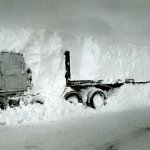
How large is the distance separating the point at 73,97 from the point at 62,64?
13.2ft

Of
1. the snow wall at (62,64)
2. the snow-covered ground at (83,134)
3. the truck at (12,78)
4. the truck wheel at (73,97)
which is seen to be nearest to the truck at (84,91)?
the truck wheel at (73,97)

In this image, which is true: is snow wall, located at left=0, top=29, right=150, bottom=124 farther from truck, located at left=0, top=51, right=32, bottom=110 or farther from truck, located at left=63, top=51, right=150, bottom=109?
truck, located at left=0, top=51, right=32, bottom=110

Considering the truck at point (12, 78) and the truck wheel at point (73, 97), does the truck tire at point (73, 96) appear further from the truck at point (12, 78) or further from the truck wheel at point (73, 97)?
the truck at point (12, 78)

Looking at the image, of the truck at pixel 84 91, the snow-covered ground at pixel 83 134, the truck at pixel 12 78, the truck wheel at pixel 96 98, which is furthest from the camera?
the truck wheel at pixel 96 98

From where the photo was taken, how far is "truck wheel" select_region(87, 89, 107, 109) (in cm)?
1855

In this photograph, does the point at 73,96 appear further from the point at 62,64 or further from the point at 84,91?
the point at 62,64

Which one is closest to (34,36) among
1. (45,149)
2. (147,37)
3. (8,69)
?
(8,69)

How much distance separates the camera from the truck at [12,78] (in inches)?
604

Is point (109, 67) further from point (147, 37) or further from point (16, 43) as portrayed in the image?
point (147, 37)

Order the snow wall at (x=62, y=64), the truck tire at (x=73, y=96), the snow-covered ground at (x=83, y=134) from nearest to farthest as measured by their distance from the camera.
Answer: the snow-covered ground at (x=83, y=134)
the snow wall at (x=62, y=64)
the truck tire at (x=73, y=96)

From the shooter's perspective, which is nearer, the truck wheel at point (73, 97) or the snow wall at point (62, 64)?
the snow wall at point (62, 64)

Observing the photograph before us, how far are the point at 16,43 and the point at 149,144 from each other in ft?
42.8

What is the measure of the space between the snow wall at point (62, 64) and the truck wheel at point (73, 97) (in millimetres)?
460

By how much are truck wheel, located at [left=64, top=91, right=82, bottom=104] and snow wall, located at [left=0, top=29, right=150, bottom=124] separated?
18.1 inches
